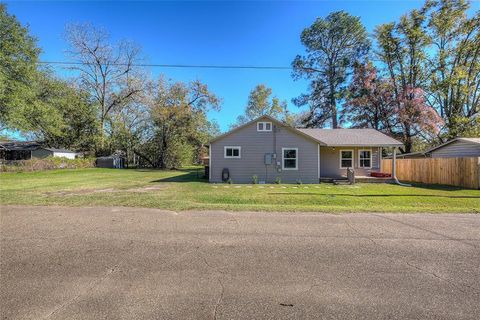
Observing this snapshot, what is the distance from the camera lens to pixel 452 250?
429 centimetres

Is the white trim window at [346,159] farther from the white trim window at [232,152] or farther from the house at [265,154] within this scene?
the white trim window at [232,152]

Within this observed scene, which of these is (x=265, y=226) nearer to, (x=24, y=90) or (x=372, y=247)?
(x=372, y=247)

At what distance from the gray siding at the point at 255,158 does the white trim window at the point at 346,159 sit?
2.72 meters

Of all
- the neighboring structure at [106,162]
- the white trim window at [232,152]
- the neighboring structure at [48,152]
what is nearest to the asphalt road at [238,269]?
the white trim window at [232,152]

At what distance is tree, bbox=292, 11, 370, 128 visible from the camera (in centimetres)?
3067

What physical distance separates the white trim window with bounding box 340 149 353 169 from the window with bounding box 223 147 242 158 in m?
7.21

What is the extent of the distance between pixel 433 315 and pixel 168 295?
2.67 metres

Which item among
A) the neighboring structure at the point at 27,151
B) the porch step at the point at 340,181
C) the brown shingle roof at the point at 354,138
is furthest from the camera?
the neighboring structure at the point at 27,151

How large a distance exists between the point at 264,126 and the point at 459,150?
12.8m

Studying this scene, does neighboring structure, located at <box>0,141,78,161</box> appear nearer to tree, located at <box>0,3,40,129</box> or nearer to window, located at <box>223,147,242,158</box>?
tree, located at <box>0,3,40,129</box>

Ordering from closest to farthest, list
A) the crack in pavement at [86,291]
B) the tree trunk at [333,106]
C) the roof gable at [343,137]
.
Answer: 1. the crack in pavement at [86,291]
2. the roof gable at [343,137]
3. the tree trunk at [333,106]

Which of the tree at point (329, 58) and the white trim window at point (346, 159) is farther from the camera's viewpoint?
the tree at point (329, 58)

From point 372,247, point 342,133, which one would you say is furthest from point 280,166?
point 372,247

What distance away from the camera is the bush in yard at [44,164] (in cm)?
2406
